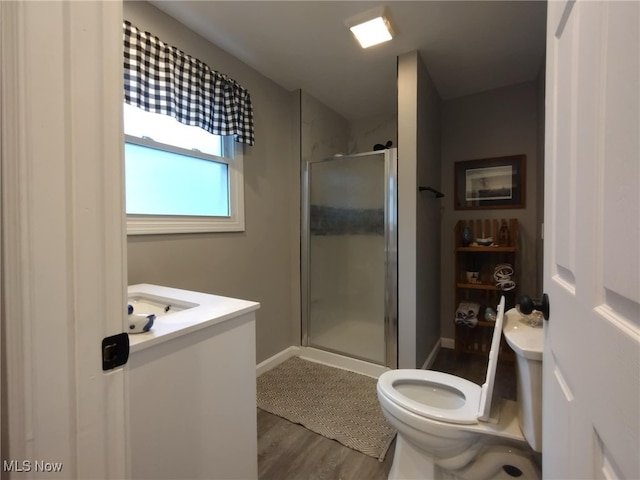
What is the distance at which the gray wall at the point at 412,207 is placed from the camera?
1946mm

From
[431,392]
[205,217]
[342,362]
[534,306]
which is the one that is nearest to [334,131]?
[205,217]

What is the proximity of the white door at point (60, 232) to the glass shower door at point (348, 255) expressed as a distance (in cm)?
185

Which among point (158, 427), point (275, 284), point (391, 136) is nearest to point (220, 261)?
point (275, 284)

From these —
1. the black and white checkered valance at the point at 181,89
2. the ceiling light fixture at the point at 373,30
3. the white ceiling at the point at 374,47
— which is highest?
the white ceiling at the point at 374,47

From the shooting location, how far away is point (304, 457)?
1414mm

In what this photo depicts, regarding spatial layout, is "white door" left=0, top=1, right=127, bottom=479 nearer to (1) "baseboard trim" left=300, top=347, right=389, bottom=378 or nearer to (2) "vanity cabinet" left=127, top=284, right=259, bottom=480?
(2) "vanity cabinet" left=127, top=284, right=259, bottom=480

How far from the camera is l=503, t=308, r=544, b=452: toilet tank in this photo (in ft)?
2.88

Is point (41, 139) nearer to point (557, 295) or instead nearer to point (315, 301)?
point (557, 295)

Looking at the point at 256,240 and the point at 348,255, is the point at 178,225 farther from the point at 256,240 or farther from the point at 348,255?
the point at 348,255

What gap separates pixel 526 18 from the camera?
5.35 feet

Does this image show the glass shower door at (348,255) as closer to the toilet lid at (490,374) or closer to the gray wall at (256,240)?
the gray wall at (256,240)

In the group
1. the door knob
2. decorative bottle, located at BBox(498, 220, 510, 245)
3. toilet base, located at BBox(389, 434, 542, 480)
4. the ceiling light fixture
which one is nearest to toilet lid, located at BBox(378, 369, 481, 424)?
toilet base, located at BBox(389, 434, 542, 480)

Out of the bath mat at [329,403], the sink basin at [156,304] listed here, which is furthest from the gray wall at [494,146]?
the sink basin at [156,304]

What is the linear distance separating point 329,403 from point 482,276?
1.74m
